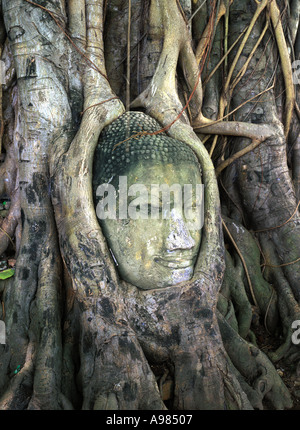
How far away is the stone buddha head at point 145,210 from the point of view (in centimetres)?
229

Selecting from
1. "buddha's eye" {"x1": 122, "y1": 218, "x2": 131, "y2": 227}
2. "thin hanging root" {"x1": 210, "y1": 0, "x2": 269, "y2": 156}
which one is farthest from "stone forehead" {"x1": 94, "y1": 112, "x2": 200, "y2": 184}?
"thin hanging root" {"x1": 210, "y1": 0, "x2": 269, "y2": 156}

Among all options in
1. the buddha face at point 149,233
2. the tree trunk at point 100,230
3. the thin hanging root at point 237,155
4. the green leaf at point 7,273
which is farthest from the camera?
the thin hanging root at point 237,155

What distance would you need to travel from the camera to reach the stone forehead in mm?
2328

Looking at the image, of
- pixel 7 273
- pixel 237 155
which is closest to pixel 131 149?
pixel 7 273

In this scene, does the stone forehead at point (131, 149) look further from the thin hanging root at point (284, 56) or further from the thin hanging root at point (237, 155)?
the thin hanging root at point (284, 56)

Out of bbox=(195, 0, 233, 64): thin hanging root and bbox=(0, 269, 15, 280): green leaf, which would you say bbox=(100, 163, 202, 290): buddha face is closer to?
bbox=(0, 269, 15, 280): green leaf

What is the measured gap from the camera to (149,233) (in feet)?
7.54

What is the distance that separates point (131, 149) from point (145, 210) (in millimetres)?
397

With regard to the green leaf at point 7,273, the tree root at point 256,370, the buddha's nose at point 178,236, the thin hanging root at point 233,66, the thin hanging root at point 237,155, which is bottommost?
the tree root at point 256,370

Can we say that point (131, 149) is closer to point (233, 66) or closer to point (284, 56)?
point (233, 66)

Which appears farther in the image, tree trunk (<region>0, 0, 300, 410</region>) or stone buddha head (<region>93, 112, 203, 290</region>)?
stone buddha head (<region>93, 112, 203, 290</region>)

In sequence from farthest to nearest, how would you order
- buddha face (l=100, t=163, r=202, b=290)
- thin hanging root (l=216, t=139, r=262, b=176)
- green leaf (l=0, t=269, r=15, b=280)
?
1. thin hanging root (l=216, t=139, r=262, b=176)
2. green leaf (l=0, t=269, r=15, b=280)
3. buddha face (l=100, t=163, r=202, b=290)

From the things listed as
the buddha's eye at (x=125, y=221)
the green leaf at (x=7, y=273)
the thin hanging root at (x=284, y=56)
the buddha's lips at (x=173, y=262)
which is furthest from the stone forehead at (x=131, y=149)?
the thin hanging root at (x=284, y=56)
